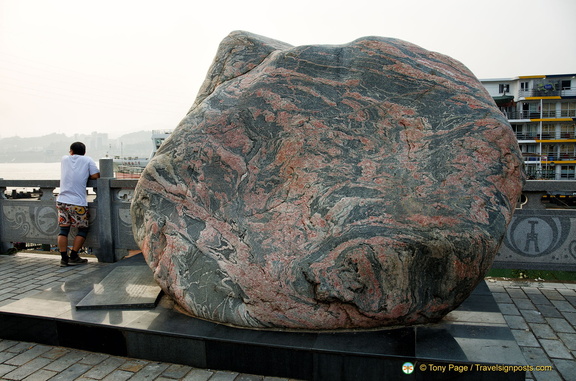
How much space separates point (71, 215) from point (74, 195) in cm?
33

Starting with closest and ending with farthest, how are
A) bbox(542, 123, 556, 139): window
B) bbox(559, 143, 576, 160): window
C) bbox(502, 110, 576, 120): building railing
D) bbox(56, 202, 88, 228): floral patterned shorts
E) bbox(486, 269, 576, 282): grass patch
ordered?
bbox(486, 269, 576, 282): grass patch < bbox(56, 202, 88, 228): floral patterned shorts < bbox(502, 110, 576, 120): building railing < bbox(559, 143, 576, 160): window < bbox(542, 123, 556, 139): window

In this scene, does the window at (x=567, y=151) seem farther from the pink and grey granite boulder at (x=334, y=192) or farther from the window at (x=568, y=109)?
the pink and grey granite boulder at (x=334, y=192)

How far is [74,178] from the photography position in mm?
6434

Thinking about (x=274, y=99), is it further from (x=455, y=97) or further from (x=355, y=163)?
(x=455, y=97)

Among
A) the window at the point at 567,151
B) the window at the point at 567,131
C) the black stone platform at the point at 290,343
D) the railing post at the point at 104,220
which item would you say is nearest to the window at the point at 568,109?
the window at the point at 567,131

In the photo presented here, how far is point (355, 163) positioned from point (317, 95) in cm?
82

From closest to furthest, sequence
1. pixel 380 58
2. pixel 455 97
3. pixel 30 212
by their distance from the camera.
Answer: pixel 455 97, pixel 380 58, pixel 30 212

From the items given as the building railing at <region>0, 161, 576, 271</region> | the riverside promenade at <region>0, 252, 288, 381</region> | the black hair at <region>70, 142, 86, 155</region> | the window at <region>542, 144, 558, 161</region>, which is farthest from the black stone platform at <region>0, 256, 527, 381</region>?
the window at <region>542, 144, 558, 161</region>

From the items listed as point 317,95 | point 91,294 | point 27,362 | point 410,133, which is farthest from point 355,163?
point 27,362

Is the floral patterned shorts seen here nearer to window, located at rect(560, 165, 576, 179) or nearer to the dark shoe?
the dark shoe

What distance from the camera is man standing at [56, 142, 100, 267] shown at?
6445 mm

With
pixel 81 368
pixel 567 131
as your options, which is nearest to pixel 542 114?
pixel 567 131

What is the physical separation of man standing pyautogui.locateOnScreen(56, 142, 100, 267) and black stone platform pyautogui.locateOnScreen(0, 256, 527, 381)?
2849mm

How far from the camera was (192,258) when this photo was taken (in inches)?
136
